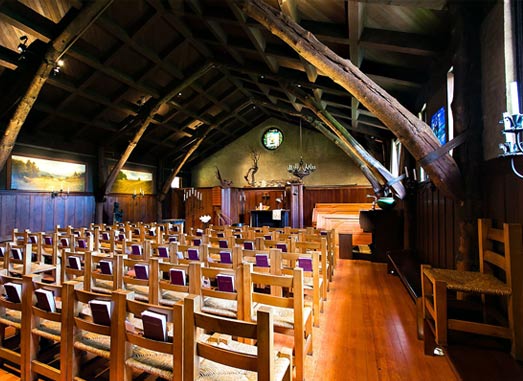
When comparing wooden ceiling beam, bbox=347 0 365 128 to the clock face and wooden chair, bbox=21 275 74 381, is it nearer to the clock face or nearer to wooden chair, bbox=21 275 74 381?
wooden chair, bbox=21 275 74 381

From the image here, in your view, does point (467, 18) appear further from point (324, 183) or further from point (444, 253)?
point (324, 183)

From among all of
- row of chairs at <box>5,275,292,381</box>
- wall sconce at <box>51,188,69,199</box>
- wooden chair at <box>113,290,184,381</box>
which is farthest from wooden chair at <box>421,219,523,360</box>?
wall sconce at <box>51,188,69,199</box>

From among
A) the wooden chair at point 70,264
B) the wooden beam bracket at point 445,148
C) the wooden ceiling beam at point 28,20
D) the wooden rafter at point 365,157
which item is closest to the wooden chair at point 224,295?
the wooden chair at point 70,264

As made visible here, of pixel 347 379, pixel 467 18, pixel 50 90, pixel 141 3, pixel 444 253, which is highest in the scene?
pixel 141 3

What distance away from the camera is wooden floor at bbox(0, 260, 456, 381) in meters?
1.81

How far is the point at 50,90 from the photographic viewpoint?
617 cm

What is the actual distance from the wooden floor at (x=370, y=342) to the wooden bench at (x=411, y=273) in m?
0.23

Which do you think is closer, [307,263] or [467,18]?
[467,18]

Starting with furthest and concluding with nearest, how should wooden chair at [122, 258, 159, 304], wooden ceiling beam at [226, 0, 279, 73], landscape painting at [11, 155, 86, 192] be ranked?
landscape painting at [11, 155, 86, 192]
wooden ceiling beam at [226, 0, 279, 73]
wooden chair at [122, 258, 159, 304]

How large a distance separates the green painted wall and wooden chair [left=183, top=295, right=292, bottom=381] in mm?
10554

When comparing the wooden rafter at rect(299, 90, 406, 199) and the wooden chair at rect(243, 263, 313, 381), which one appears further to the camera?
the wooden rafter at rect(299, 90, 406, 199)

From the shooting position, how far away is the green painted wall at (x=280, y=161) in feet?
36.8

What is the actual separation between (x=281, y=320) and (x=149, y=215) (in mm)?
9962

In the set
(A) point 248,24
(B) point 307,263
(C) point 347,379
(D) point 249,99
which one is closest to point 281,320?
(C) point 347,379
